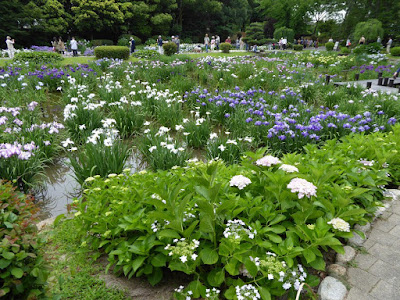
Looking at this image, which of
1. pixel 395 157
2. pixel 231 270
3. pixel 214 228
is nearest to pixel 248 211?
pixel 214 228

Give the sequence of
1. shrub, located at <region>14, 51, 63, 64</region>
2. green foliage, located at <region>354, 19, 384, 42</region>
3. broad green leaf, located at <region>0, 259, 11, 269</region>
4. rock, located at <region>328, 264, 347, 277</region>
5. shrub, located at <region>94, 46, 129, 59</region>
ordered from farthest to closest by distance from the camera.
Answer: green foliage, located at <region>354, 19, 384, 42</region>
shrub, located at <region>94, 46, 129, 59</region>
shrub, located at <region>14, 51, 63, 64</region>
rock, located at <region>328, 264, 347, 277</region>
broad green leaf, located at <region>0, 259, 11, 269</region>

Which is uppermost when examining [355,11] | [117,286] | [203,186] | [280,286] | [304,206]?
[355,11]

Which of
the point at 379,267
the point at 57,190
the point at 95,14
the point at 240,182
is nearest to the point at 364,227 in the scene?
the point at 379,267

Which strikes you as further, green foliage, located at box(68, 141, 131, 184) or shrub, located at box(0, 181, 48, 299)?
green foliage, located at box(68, 141, 131, 184)

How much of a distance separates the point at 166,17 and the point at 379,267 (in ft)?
96.0

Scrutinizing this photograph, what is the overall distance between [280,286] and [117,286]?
3.69 ft

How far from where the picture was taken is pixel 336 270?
2094 mm

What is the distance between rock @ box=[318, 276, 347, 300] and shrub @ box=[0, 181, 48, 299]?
1710mm

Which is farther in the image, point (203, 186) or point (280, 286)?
point (203, 186)

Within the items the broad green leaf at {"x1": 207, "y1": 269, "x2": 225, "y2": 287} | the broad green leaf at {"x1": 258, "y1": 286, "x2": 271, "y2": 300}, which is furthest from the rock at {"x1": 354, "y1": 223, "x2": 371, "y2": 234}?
the broad green leaf at {"x1": 207, "y1": 269, "x2": 225, "y2": 287}

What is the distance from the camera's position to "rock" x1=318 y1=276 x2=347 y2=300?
1848 mm

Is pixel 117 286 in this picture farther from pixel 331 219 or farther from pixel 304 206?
pixel 331 219

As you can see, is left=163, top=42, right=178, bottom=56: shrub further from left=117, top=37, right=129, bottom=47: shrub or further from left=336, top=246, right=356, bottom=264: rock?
left=336, top=246, right=356, bottom=264: rock

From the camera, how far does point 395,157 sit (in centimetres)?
326
